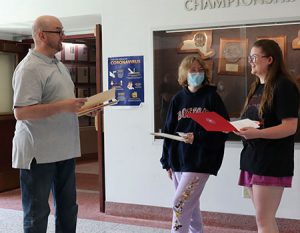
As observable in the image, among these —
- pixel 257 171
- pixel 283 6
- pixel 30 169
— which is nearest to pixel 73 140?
pixel 30 169

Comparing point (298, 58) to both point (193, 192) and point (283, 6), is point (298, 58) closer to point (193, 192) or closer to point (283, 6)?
point (283, 6)

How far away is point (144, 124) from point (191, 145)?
1.26m

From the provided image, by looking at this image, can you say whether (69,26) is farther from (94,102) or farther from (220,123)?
(220,123)

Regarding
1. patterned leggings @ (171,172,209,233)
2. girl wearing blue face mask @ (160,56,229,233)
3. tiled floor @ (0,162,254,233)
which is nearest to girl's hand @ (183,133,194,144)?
girl wearing blue face mask @ (160,56,229,233)

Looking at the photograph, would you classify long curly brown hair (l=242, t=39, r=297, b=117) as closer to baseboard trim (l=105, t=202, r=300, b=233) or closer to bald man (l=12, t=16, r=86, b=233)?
bald man (l=12, t=16, r=86, b=233)

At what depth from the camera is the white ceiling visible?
174 inches

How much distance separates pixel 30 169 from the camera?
7.82 ft

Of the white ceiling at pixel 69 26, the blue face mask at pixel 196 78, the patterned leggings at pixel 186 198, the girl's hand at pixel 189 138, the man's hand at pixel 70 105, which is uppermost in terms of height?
the white ceiling at pixel 69 26

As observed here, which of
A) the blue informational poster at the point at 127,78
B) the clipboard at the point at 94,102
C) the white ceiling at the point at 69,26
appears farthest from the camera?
the white ceiling at the point at 69,26

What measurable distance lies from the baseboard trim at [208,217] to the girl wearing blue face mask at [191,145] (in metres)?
0.89

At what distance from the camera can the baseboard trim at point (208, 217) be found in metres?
3.52

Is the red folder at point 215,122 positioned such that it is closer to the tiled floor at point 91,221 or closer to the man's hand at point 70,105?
the man's hand at point 70,105

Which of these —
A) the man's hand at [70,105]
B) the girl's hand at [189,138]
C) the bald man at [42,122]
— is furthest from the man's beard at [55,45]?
the girl's hand at [189,138]

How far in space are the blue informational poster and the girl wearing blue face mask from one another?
1128 millimetres
